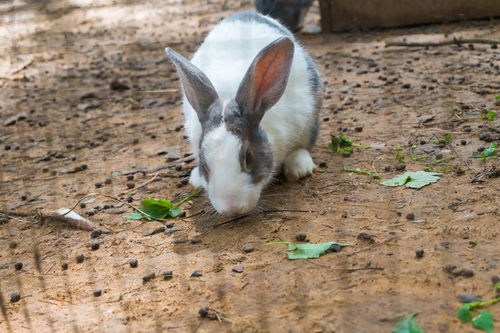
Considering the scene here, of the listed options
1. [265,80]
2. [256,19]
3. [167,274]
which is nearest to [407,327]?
[167,274]

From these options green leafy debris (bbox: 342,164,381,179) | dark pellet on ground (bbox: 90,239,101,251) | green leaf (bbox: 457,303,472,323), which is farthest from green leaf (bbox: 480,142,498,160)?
dark pellet on ground (bbox: 90,239,101,251)

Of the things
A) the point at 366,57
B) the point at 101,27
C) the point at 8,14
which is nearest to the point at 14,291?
the point at 366,57

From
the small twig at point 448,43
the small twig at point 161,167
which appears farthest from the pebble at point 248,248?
the small twig at point 448,43

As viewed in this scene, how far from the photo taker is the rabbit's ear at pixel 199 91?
3.26 m

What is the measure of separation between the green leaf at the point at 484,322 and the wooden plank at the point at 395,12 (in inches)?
205

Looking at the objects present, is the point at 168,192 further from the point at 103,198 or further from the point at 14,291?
the point at 14,291

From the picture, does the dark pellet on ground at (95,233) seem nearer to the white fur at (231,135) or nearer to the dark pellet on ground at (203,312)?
the white fur at (231,135)

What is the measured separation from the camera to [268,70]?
10.7ft

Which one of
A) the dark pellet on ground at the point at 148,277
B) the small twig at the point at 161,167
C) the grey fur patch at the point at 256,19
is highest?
the grey fur patch at the point at 256,19

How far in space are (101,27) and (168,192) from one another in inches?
253

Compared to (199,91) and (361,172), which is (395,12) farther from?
(199,91)

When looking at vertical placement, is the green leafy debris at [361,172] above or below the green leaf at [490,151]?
below

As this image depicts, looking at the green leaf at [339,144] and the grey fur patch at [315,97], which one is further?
the green leaf at [339,144]

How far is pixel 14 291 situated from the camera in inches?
112
